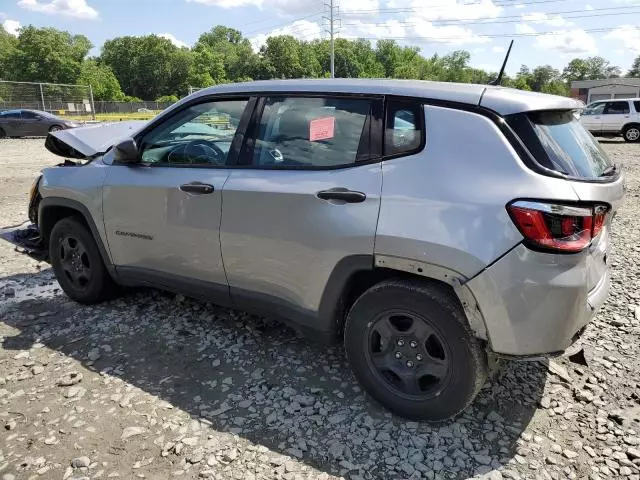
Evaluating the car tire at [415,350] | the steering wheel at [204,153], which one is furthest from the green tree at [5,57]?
the car tire at [415,350]

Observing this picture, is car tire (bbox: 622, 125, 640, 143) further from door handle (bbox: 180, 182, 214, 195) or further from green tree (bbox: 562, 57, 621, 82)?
green tree (bbox: 562, 57, 621, 82)

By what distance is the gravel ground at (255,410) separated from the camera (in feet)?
8.09

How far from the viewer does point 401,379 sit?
276cm

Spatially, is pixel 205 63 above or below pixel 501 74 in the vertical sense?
above

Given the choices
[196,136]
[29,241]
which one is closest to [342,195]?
[196,136]

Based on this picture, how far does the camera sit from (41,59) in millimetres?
70688

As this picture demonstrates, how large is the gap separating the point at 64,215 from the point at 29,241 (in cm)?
132

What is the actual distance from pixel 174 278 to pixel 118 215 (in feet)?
2.21

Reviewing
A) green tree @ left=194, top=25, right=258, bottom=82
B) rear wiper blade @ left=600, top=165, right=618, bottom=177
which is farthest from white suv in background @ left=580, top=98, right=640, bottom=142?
green tree @ left=194, top=25, right=258, bottom=82

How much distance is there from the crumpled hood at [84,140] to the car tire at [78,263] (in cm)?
63

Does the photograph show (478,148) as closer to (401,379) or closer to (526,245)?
(526,245)

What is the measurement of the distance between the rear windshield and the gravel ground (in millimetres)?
1388

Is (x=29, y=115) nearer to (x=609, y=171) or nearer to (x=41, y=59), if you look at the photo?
(x=609, y=171)

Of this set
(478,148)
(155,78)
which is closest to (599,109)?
(478,148)
